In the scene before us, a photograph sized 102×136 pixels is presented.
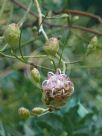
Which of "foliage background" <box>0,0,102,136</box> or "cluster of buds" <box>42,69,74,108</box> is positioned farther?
"foliage background" <box>0,0,102,136</box>

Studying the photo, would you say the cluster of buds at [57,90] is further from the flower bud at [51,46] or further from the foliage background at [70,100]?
the foliage background at [70,100]

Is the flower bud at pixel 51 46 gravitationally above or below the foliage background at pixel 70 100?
above

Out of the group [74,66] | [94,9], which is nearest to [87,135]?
[74,66]

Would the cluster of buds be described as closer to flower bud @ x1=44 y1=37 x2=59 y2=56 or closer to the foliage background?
flower bud @ x1=44 y1=37 x2=59 y2=56

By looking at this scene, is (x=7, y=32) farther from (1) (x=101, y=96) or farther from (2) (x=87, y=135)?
(1) (x=101, y=96)

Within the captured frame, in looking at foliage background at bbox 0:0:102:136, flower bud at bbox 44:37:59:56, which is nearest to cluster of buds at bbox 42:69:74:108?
flower bud at bbox 44:37:59:56

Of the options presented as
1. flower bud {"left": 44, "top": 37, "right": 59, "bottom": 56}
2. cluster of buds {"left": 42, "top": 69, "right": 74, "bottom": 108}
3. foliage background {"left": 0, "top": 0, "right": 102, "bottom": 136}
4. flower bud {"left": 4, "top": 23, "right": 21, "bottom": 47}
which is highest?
flower bud {"left": 4, "top": 23, "right": 21, "bottom": 47}

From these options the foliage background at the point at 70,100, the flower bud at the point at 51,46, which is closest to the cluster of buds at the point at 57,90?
the flower bud at the point at 51,46
